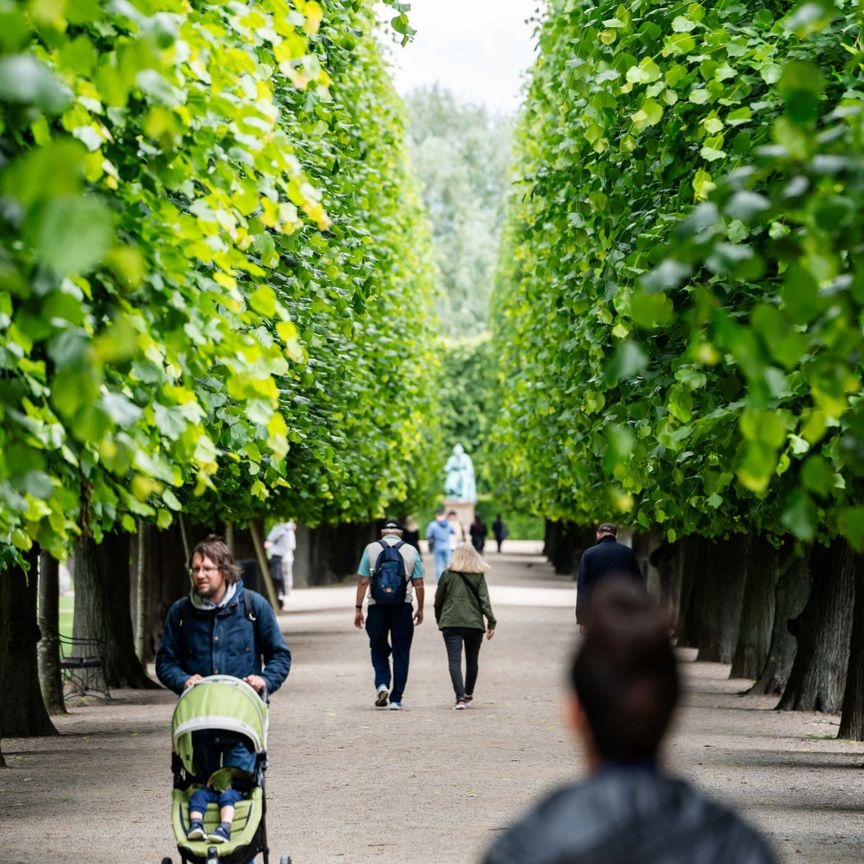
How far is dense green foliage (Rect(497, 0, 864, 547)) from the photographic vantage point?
4.57 m

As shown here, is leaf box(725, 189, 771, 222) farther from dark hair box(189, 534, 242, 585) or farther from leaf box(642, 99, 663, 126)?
leaf box(642, 99, 663, 126)

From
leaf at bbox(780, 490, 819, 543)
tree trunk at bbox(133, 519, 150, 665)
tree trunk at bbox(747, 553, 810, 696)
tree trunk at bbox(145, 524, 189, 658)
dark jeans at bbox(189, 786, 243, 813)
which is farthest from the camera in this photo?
tree trunk at bbox(145, 524, 189, 658)

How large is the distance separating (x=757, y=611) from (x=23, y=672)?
32.7ft

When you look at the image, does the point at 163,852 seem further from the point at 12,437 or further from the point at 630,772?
the point at 630,772

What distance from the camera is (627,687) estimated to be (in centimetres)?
316

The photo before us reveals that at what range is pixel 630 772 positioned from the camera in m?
3.12

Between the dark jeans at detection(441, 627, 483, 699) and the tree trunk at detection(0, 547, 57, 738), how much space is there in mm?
4255

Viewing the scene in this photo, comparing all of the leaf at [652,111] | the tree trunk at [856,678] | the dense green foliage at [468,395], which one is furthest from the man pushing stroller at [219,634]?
the dense green foliage at [468,395]

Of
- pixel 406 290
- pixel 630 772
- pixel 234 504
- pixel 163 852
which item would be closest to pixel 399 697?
pixel 234 504

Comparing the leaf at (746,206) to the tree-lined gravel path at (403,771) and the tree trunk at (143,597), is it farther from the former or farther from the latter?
the tree trunk at (143,597)

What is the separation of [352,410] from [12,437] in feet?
59.3

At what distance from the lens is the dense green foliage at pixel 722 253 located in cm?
457

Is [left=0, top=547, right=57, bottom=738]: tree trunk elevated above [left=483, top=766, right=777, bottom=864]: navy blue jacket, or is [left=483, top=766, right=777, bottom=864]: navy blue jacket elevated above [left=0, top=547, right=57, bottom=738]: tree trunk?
[left=483, top=766, right=777, bottom=864]: navy blue jacket

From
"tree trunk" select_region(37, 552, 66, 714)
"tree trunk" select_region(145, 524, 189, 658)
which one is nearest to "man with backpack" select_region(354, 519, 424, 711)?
"tree trunk" select_region(37, 552, 66, 714)
